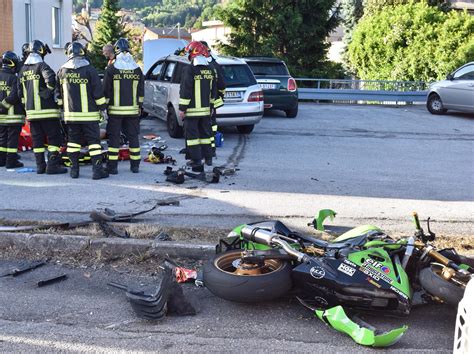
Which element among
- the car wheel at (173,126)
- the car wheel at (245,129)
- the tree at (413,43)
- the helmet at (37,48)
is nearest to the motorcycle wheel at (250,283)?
the helmet at (37,48)

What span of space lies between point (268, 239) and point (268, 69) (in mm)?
12658

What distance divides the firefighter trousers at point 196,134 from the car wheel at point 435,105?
1156 centimetres

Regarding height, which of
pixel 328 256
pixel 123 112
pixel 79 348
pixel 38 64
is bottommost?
pixel 79 348

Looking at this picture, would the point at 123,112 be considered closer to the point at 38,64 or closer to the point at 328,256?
the point at 38,64

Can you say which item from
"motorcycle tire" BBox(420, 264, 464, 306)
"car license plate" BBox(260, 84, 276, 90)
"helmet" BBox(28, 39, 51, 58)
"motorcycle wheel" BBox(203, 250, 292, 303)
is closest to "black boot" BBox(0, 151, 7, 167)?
"helmet" BBox(28, 39, 51, 58)

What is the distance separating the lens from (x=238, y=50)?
3056cm

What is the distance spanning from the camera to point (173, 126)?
12.8 m

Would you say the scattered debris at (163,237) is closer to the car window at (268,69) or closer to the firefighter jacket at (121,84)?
the firefighter jacket at (121,84)

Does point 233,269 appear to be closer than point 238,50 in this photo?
Yes

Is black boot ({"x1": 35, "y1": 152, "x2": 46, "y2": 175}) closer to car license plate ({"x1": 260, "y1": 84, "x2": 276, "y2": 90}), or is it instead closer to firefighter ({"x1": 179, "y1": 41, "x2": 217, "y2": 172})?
firefighter ({"x1": 179, "y1": 41, "x2": 217, "y2": 172})

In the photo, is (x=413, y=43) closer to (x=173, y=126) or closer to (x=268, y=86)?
(x=268, y=86)

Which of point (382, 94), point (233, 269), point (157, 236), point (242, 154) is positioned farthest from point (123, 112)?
point (382, 94)

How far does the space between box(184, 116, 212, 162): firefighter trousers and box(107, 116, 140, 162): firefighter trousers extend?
0.77 meters

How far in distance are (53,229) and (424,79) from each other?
23199 mm
